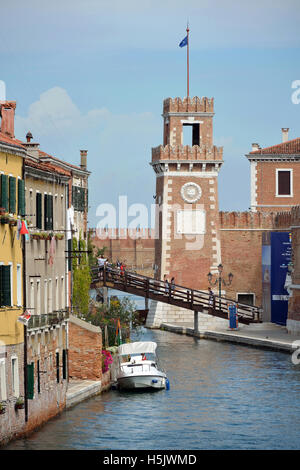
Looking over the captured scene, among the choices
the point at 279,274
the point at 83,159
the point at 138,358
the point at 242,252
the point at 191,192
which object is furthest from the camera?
the point at 242,252

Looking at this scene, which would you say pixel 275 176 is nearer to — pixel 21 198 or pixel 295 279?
pixel 295 279

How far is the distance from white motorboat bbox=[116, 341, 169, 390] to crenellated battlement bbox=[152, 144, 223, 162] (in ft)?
83.1

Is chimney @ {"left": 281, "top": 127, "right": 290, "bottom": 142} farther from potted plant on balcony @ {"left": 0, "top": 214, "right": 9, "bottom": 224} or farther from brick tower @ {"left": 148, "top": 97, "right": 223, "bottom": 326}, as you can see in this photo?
potted plant on balcony @ {"left": 0, "top": 214, "right": 9, "bottom": 224}

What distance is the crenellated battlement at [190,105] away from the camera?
64.7m

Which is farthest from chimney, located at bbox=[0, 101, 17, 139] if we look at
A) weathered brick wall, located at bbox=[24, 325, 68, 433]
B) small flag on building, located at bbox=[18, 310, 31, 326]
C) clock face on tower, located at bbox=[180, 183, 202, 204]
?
clock face on tower, located at bbox=[180, 183, 202, 204]

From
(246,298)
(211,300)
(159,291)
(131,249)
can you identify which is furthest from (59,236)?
(131,249)

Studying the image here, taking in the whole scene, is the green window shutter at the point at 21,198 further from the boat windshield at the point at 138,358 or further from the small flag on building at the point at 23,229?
the boat windshield at the point at 138,358

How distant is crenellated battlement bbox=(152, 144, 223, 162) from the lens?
64125 mm

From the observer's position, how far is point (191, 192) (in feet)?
211

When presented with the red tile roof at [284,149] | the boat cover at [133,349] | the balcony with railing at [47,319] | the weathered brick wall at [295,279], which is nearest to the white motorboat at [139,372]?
the boat cover at [133,349]

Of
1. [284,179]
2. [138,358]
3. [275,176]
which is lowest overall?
[138,358]

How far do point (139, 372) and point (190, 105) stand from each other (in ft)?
95.6
